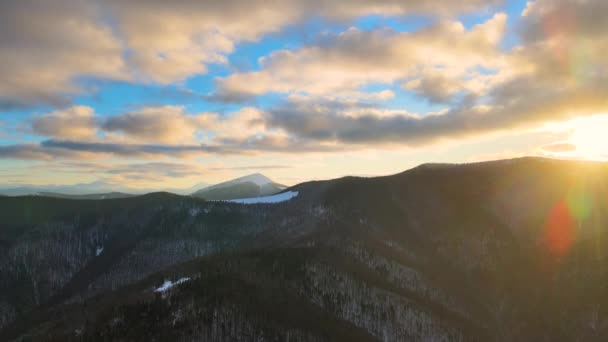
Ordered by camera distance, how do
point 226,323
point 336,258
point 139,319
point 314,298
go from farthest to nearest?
point 336,258 → point 314,298 → point 139,319 → point 226,323

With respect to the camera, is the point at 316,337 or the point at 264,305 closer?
the point at 316,337

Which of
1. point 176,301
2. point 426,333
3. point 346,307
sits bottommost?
point 426,333

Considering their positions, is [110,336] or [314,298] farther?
[314,298]

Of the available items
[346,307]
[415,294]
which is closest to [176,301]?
[346,307]

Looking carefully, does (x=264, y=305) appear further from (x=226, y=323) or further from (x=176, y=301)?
(x=176, y=301)

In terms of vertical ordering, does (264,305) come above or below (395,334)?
above

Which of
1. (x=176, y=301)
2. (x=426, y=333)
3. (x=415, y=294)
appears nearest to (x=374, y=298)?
(x=426, y=333)

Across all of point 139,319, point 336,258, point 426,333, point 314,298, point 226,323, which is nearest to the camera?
point 226,323

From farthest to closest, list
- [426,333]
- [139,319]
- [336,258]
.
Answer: [336,258]
[426,333]
[139,319]

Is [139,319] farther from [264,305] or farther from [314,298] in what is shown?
[314,298]
